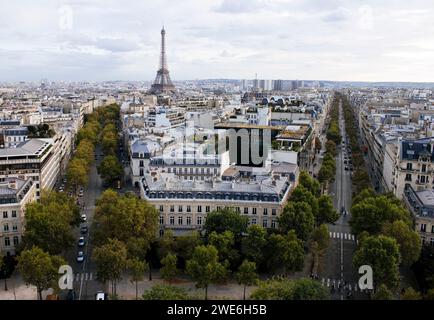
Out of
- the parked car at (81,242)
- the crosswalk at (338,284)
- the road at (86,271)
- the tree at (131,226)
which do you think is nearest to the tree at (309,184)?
the crosswalk at (338,284)

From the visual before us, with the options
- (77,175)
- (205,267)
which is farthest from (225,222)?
(77,175)

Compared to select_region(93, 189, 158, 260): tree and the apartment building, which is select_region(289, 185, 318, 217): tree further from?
the apartment building

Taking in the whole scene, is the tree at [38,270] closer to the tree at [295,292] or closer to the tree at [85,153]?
the tree at [295,292]

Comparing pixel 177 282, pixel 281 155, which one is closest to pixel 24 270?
pixel 177 282

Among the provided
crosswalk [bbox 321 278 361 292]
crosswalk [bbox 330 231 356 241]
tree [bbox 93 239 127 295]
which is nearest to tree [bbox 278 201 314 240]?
crosswalk [bbox 321 278 361 292]

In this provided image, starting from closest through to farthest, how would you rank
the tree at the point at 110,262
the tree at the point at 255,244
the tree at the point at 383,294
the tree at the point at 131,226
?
1. the tree at the point at 383,294
2. the tree at the point at 110,262
3. the tree at the point at 131,226
4. the tree at the point at 255,244
